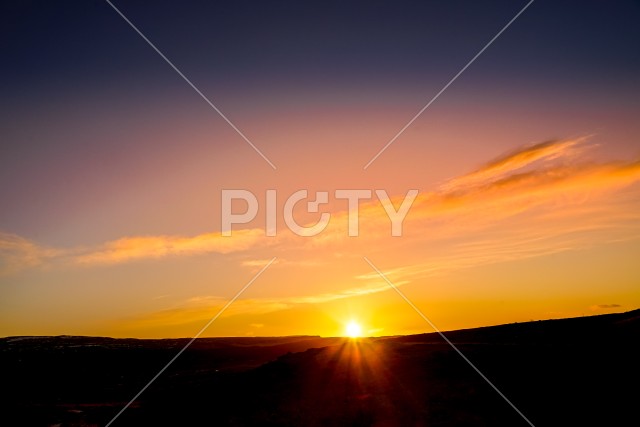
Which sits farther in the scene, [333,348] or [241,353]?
[241,353]

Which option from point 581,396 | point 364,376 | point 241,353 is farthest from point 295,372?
point 241,353

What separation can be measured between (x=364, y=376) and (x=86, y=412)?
68.5 ft

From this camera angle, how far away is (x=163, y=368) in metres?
62.6

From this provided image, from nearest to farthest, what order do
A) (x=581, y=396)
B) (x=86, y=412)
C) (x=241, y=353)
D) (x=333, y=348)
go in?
(x=581, y=396), (x=86, y=412), (x=333, y=348), (x=241, y=353)

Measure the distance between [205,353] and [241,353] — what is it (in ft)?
17.4

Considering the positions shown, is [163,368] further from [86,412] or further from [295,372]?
[295,372]

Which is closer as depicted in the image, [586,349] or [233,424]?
[233,424]

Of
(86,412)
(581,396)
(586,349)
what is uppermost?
(586,349)

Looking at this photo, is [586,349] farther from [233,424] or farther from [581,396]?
[233,424]

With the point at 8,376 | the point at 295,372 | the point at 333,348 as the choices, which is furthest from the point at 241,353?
the point at 295,372

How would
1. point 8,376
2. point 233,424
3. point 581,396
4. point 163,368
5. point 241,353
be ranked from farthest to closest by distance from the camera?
point 241,353
point 163,368
point 8,376
point 233,424
point 581,396

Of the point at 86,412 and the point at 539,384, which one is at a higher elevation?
the point at 539,384

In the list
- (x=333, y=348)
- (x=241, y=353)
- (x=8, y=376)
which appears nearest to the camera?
(x=333, y=348)

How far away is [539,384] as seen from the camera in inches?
1094
